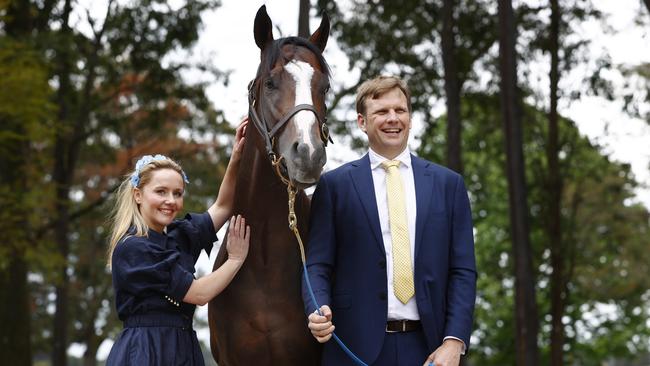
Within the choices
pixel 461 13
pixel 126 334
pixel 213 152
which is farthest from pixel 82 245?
pixel 126 334

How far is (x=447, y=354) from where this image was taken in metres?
4.21

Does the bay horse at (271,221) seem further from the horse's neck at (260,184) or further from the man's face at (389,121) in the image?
the man's face at (389,121)

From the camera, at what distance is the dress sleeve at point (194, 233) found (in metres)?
5.07

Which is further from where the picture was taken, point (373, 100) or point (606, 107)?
point (606, 107)

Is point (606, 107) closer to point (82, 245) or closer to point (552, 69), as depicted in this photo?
point (552, 69)

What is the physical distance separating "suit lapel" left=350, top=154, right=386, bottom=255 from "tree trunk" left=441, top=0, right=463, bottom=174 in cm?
1147

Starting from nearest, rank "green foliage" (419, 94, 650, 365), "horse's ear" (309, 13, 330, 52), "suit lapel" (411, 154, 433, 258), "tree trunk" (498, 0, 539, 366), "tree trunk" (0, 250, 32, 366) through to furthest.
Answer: "suit lapel" (411, 154, 433, 258) → "horse's ear" (309, 13, 330, 52) → "tree trunk" (498, 0, 539, 366) → "tree trunk" (0, 250, 32, 366) → "green foliage" (419, 94, 650, 365)

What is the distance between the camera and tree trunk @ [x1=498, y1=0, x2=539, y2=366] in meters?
15.8

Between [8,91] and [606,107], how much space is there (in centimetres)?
1176

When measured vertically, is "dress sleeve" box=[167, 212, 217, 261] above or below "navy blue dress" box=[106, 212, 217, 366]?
above

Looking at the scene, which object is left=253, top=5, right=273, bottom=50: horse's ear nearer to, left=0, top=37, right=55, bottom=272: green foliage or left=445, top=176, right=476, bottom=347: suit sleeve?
left=445, top=176, right=476, bottom=347: suit sleeve

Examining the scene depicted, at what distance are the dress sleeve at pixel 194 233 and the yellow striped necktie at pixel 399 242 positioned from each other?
1.22m

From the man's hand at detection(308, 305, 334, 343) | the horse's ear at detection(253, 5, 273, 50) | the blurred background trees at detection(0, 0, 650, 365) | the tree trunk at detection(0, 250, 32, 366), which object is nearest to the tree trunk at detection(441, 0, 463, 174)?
the blurred background trees at detection(0, 0, 650, 365)

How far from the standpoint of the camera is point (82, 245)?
30094 millimetres
